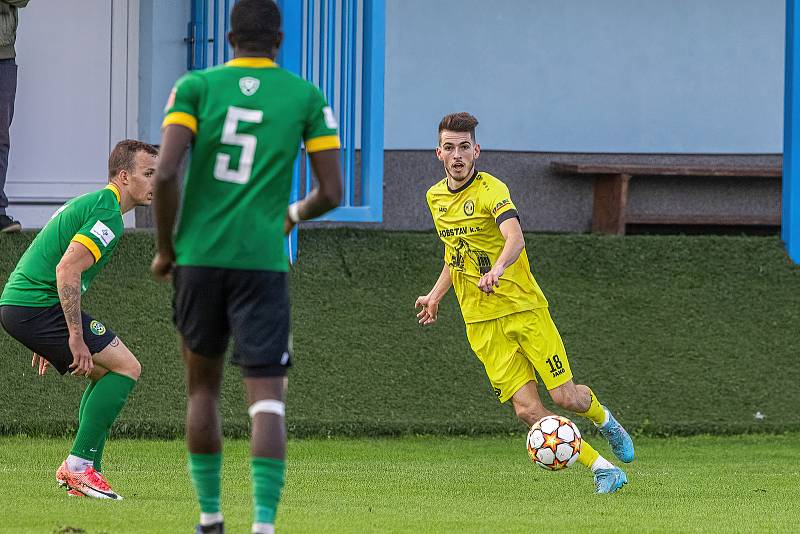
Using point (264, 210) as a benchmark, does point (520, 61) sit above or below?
above

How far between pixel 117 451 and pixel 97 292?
267 cm

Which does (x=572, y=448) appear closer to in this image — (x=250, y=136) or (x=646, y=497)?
(x=646, y=497)

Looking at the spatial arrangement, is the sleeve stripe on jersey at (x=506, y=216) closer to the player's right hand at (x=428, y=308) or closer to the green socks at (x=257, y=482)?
the player's right hand at (x=428, y=308)

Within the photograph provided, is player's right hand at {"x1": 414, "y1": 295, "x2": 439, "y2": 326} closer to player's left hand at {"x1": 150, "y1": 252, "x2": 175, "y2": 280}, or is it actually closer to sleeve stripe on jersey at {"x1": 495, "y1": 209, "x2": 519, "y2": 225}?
sleeve stripe on jersey at {"x1": 495, "y1": 209, "x2": 519, "y2": 225}

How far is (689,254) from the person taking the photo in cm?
1279

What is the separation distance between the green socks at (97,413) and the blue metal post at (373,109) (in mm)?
5233

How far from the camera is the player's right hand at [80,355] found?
21.2 feet

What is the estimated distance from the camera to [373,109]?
1180 cm

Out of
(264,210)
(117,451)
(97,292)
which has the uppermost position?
(264,210)

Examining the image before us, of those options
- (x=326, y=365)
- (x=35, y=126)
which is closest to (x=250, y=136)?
(x=326, y=365)

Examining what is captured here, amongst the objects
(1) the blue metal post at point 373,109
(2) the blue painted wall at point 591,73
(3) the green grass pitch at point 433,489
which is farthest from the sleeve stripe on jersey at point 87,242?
(2) the blue painted wall at point 591,73

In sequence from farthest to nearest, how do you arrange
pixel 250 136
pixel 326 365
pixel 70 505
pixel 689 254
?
pixel 689 254, pixel 326 365, pixel 70 505, pixel 250 136

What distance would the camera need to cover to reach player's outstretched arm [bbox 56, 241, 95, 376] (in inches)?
251

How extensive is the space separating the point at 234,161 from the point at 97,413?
2.47 metres
